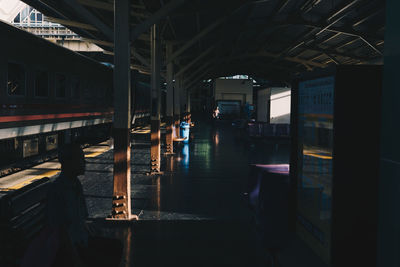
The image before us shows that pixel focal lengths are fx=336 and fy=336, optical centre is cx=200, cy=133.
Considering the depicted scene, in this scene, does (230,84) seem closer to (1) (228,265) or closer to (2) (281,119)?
(2) (281,119)

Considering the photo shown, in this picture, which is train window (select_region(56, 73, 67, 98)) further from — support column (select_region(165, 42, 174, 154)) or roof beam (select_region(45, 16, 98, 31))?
support column (select_region(165, 42, 174, 154))

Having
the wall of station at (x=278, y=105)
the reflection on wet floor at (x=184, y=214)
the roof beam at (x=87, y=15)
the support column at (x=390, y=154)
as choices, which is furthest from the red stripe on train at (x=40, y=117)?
the wall of station at (x=278, y=105)

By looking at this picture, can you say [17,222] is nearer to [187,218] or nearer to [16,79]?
[187,218]

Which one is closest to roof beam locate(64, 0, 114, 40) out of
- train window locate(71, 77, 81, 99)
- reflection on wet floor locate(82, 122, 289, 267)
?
reflection on wet floor locate(82, 122, 289, 267)

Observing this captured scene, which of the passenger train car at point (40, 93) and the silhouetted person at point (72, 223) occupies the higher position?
the passenger train car at point (40, 93)

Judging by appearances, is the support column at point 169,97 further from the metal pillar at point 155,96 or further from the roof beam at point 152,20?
the roof beam at point 152,20

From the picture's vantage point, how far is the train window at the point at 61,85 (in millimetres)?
10719

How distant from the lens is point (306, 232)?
2.68m

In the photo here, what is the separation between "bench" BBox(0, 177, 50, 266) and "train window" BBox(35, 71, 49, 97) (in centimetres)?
709

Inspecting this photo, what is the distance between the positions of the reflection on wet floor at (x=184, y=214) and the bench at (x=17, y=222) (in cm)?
149

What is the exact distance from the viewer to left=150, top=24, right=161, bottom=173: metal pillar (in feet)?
31.8

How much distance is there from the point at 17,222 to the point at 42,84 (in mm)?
7814

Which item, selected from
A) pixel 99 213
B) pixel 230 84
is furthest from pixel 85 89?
pixel 230 84

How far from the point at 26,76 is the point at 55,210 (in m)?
7.39
